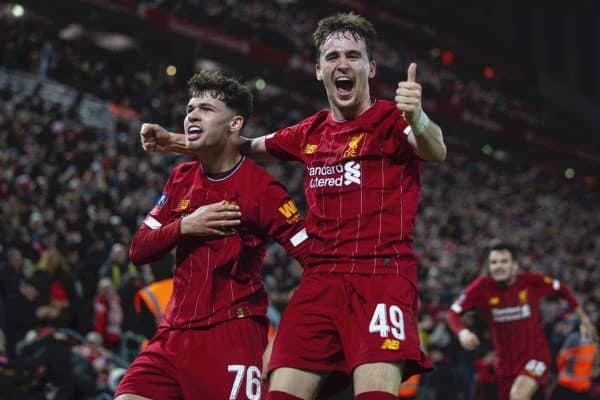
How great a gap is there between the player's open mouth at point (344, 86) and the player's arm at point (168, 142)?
2.13 ft

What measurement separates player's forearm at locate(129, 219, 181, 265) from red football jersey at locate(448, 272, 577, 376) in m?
4.32

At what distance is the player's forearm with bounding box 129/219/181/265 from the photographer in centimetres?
→ 417

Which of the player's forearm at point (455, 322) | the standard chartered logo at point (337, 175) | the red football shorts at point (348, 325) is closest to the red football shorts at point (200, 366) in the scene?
the red football shorts at point (348, 325)

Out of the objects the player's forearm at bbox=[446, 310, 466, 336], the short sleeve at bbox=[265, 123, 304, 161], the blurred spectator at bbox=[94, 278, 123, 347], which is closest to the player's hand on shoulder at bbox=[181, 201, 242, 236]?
the short sleeve at bbox=[265, 123, 304, 161]

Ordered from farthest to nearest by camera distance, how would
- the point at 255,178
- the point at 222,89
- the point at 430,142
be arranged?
the point at 222,89 < the point at 255,178 < the point at 430,142

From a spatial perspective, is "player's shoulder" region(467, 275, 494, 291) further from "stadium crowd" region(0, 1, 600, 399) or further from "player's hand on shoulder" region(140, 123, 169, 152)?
"player's hand on shoulder" region(140, 123, 169, 152)

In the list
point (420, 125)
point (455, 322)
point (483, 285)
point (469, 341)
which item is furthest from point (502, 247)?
point (420, 125)

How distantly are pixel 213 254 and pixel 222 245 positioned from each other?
0.06 meters

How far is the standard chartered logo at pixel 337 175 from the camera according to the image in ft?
13.3

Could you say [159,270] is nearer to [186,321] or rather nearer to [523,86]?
[186,321]

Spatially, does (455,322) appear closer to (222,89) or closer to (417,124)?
(222,89)

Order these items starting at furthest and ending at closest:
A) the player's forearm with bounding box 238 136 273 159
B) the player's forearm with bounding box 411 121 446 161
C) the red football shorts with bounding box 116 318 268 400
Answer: the player's forearm with bounding box 238 136 273 159
the red football shorts with bounding box 116 318 268 400
the player's forearm with bounding box 411 121 446 161

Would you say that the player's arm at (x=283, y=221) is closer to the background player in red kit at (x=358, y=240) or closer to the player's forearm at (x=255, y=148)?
the background player in red kit at (x=358, y=240)

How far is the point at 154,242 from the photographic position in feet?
13.8
